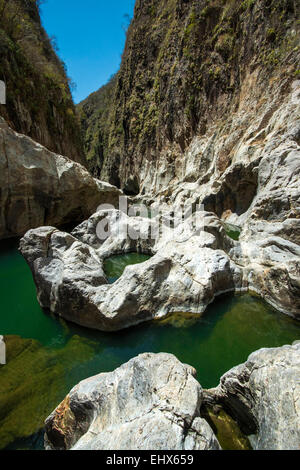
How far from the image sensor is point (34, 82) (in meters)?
18.6

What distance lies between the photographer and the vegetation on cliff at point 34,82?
51.6 ft

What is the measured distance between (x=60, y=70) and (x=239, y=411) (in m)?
32.9

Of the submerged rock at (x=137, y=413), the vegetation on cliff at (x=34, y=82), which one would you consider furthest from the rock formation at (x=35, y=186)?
the submerged rock at (x=137, y=413)

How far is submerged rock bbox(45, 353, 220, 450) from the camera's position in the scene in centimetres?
224

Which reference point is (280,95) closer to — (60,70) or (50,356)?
(50,356)

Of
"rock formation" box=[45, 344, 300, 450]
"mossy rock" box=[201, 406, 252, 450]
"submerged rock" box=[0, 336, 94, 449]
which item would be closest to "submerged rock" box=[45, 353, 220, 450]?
"rock formation" box=[45, 344, 300, 450]

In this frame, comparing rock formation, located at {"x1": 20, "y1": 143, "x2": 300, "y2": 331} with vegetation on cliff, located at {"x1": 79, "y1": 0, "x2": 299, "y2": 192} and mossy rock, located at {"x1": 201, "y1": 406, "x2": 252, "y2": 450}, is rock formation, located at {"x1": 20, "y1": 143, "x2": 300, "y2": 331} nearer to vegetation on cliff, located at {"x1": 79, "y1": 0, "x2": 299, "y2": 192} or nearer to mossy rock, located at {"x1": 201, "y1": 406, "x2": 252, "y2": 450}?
mossy rock, located at {"x1": 201, "y1": 406, "x2": 252, "y2": 450}

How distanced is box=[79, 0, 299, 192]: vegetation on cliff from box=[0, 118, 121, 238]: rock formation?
41.0 feet

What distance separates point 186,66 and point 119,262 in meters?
28.0

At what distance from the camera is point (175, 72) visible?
29703 millimetres

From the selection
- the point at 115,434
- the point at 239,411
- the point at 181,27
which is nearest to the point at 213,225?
the point at 239,411

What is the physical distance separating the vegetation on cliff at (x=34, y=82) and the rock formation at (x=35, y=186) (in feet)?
16.3

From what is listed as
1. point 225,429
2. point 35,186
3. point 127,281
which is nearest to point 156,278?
point 127,281

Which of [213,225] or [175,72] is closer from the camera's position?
[213,225]
